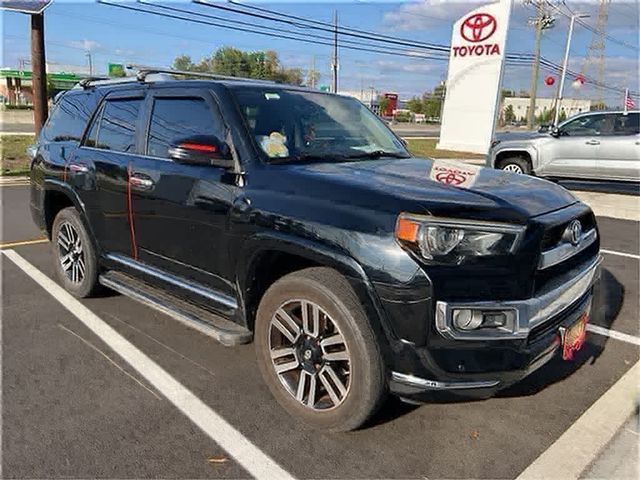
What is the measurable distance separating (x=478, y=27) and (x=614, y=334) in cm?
2079

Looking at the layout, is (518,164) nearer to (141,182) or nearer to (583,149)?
(583,149)

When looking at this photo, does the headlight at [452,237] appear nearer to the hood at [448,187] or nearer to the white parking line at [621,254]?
the hood at [448,187]

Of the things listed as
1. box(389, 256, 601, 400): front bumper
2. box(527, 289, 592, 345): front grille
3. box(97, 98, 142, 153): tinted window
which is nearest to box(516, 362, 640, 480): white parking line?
box(389, 256, 601, 400): front bumper

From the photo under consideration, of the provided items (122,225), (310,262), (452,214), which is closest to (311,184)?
(310,262)

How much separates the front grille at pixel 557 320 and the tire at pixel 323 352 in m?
0.74

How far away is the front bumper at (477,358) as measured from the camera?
2.37 metres

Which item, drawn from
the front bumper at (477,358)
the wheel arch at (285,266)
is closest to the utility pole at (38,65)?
the wheel arch at (285,266)

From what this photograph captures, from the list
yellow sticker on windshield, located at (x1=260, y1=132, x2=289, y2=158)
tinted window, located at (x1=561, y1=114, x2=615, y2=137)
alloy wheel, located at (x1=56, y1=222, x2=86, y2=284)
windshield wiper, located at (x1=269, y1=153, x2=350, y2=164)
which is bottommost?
alloy wheel, located at (x1=56, y1=222, x2=86, y2=284)

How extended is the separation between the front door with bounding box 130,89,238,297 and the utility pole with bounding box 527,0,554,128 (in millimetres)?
31644

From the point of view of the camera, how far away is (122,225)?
3971mm

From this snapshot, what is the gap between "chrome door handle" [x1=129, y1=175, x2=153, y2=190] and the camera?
3611 millimetres

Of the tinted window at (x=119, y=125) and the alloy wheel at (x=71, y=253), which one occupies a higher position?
the tinted window at (x=119, y=125)

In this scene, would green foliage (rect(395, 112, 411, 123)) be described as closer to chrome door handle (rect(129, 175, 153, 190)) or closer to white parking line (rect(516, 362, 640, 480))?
chrome door handle (rect(129, 175, 153, 190))

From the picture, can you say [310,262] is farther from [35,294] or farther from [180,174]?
[35,294]
